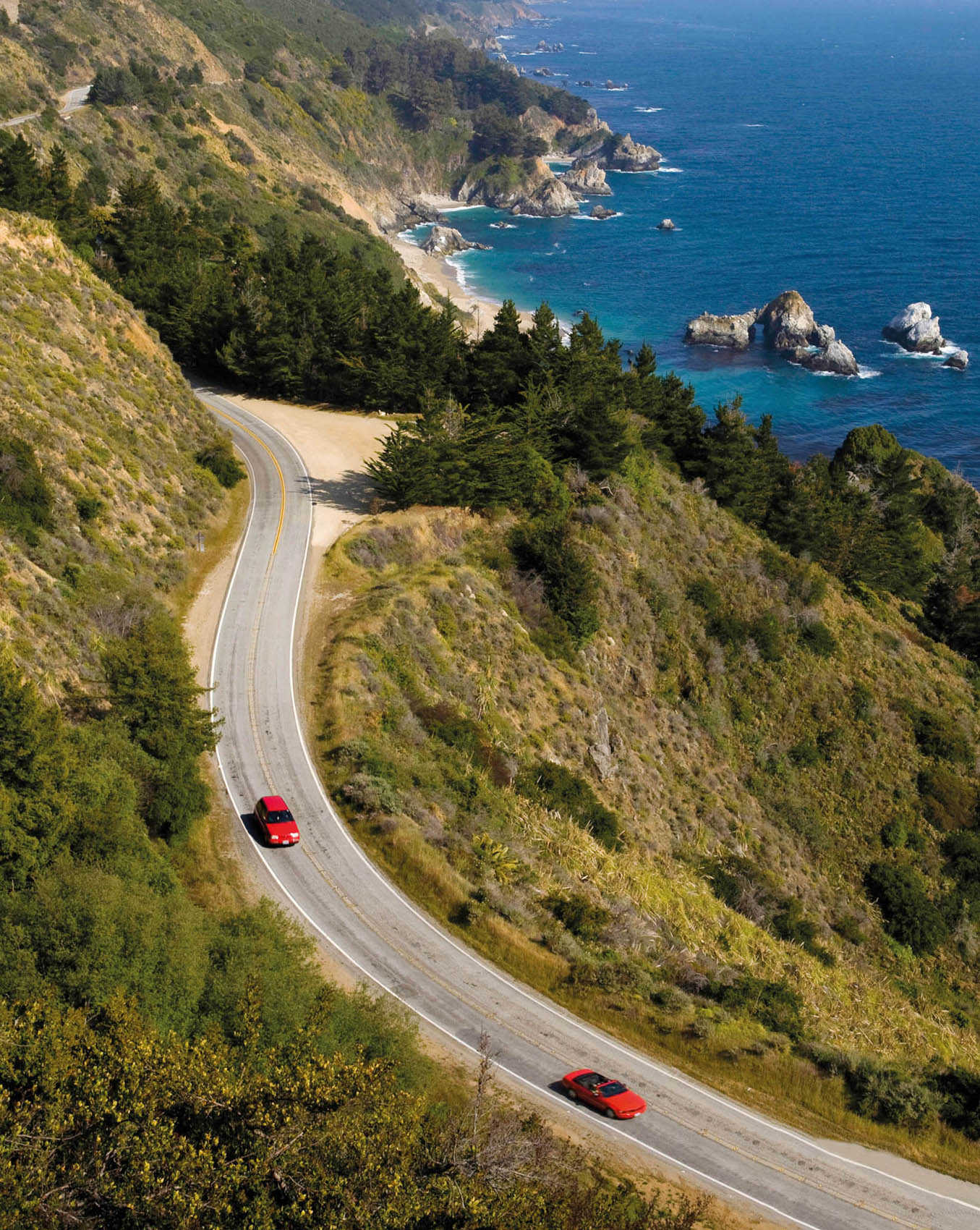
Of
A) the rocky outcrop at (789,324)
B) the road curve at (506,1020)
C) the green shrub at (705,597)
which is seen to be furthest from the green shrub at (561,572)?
the rocky outcrop at (789,324)

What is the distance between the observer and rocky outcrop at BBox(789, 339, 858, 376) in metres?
134

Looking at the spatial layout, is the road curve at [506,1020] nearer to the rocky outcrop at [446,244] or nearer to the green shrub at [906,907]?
the green shrub at [906,907]

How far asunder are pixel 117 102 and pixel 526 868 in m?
136

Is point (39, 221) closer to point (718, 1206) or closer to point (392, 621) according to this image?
point (392, 621)

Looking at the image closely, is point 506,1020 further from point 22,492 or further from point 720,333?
point 720,333

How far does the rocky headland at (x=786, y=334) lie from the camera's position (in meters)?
135

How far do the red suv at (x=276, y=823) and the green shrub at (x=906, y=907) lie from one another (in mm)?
30112

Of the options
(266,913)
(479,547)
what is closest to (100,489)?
(479,547)

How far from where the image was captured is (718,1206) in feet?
77.3

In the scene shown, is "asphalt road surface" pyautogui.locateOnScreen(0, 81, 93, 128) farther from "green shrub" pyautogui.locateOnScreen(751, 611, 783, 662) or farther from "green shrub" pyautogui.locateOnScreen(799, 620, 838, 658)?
"green shrub" pyautogui.locateOnScreen(799, 620, 838, 658)

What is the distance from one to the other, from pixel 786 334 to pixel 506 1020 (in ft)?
429

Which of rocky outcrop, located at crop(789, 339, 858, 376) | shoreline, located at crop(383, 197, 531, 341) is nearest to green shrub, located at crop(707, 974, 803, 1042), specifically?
shoreline, located at crop(383, 197, 531, 341)

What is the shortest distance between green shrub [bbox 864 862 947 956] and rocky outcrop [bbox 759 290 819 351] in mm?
105660

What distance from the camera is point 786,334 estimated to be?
140625 mm
